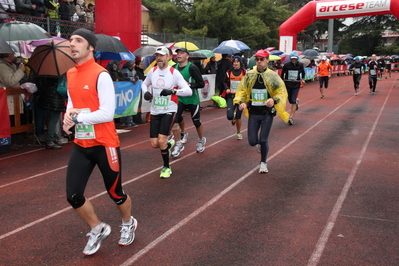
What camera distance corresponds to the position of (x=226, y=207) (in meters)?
6.00

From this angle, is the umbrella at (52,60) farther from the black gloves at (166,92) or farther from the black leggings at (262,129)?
the black leggings at (262,129)

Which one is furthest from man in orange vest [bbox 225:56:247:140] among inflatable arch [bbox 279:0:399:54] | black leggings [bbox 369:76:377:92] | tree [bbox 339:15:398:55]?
tree [bbox 339:15:398:55]

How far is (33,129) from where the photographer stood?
34.0ft

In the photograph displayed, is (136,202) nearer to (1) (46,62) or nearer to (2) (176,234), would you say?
(2) (176,234)

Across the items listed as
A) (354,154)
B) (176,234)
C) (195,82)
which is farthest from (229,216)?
(354,154)

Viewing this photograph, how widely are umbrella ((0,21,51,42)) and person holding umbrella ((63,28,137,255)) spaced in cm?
735

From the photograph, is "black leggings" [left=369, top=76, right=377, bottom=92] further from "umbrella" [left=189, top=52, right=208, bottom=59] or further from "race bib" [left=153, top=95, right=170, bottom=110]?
"race bib" [left=153, top=95, right=170, bottom=110]

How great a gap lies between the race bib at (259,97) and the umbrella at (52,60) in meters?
4.36

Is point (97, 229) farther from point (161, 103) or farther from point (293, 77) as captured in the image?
point (293, 77)

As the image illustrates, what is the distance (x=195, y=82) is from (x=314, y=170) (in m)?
2.72

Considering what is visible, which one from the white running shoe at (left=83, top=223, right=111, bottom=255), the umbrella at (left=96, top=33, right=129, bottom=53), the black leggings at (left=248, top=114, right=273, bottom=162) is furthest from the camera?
the umbrella at (left=96, top=33, right=129, bottom=53)

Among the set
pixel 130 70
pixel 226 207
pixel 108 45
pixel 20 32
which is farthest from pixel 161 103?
pixel 130 70

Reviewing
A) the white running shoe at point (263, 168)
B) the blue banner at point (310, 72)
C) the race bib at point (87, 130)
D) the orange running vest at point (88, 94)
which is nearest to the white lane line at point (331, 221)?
the white running shoe at point (263, 168)

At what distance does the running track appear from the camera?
15.0 ft
